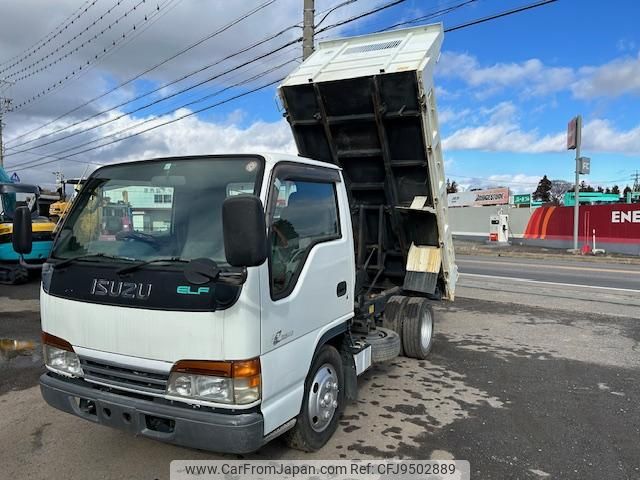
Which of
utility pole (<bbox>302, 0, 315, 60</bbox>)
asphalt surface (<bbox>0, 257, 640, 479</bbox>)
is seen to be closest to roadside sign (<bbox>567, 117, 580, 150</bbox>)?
utility pole (<bbox>302, 0, 315, 60</bbox>)

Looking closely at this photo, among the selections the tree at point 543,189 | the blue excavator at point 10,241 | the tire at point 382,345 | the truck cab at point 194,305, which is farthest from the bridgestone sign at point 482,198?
the tree at point 543,189

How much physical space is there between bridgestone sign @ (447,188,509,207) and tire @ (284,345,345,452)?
133 feet

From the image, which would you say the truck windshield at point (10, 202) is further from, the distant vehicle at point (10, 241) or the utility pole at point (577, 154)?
the utility pole at point (577, 154)

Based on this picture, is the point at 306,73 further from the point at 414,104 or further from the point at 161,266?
the point at 161,266

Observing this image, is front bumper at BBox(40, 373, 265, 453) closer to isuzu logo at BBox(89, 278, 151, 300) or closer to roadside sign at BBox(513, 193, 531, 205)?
isuzu logo at BBox(89, 278, 151, 300)

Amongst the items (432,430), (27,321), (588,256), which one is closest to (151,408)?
(432,430)

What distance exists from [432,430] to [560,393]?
178 centimetres

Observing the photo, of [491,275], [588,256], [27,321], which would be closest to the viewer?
[27,321]

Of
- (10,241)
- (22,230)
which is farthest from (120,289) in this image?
(10,241)

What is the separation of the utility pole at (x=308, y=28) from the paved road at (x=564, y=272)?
8.15m

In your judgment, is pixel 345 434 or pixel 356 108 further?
pixel 356 108

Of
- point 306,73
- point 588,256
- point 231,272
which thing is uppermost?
Answer: point 306,73

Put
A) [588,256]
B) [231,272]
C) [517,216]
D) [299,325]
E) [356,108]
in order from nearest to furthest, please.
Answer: [231,272], [299,325], [356,108], [588,256], [517,216]

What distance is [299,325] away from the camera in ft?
11.1
